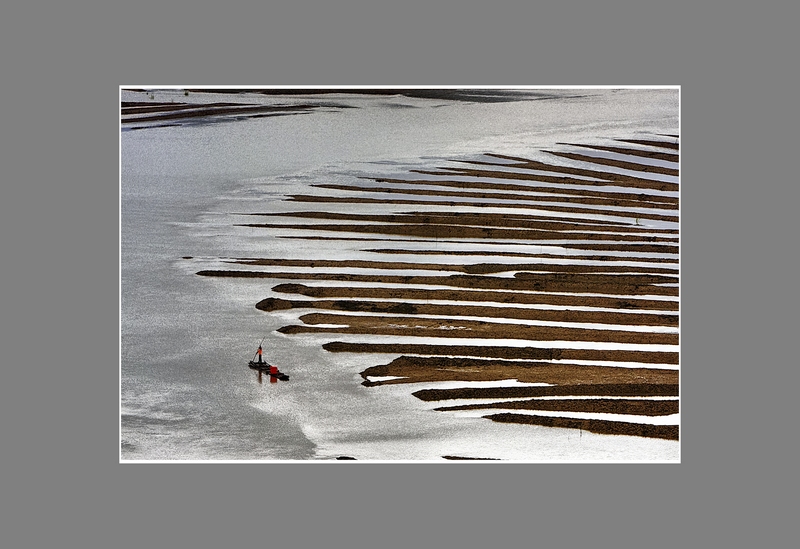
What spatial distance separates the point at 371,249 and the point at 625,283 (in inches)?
71.5

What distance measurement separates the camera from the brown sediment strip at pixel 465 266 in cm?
720

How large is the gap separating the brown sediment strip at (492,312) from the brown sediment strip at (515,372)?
0.32 metres

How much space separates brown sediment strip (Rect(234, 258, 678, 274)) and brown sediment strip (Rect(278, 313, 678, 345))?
355 mm

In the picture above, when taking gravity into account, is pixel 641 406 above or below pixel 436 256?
below

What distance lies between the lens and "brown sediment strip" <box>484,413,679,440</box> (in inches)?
280

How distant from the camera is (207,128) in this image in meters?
7.27

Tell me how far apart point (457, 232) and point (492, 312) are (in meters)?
0.62

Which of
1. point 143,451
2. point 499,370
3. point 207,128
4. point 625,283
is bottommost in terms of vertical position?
point 143,451

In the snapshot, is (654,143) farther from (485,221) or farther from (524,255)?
(485,221)

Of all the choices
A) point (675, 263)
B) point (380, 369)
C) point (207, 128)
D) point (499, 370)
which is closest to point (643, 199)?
point (675, 263)

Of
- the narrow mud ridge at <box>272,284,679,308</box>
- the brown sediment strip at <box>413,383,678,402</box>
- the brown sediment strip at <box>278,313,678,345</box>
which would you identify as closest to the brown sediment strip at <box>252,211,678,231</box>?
the narrow mud ridge at <box>272,284,679,308</box>

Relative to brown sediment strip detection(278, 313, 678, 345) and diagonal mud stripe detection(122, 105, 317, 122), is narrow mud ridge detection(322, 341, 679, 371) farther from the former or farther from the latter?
diagonal mud stripe detection(122, 105, 317, 122)

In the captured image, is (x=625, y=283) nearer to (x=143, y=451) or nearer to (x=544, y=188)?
(x=544, y=188)

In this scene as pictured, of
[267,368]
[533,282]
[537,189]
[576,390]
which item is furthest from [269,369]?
[537,189]
